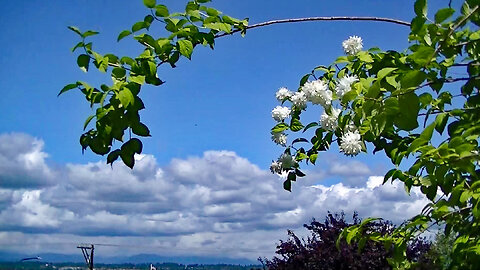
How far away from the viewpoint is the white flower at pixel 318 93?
313 centimetres

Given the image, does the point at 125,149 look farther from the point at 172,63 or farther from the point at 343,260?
the point at 343,260

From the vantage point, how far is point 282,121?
3637mm

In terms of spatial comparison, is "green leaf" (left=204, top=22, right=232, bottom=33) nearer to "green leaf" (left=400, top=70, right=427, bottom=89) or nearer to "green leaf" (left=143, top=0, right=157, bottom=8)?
"green leaf" (left=143, top=0, right=157, bottom=8)

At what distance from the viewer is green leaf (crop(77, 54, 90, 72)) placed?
2818 mm

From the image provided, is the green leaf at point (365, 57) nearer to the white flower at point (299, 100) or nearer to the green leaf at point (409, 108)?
the white flower at point (299, 100)

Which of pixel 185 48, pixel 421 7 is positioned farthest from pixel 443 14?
pixel 185 48

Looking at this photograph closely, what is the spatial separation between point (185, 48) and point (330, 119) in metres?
0.82

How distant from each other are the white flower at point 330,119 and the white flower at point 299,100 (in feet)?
0.57

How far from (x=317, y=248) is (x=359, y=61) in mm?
11363

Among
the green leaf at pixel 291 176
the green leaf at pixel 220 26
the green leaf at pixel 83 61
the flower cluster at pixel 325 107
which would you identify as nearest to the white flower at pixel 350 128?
the flower cluster at pixel 325 107

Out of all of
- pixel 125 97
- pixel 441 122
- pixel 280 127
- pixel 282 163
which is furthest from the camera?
pixel 282 163

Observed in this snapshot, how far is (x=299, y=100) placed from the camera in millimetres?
3357

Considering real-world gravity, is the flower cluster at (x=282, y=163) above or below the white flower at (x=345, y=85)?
below

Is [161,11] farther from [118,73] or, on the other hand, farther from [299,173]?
[299,173]
